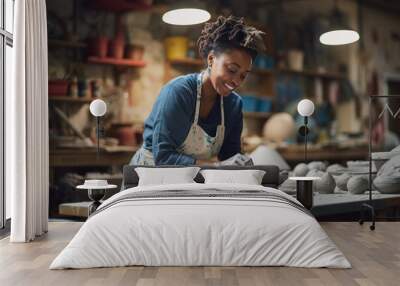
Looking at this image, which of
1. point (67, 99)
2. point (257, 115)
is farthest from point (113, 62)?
point (257, 115)

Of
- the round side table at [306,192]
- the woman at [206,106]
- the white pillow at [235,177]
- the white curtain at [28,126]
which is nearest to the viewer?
the white curtain at [28,126]

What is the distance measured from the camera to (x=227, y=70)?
6691 millimetres

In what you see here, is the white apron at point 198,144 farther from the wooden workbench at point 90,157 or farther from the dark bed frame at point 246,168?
the dark bed frame at point 246,168

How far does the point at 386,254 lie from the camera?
4.74m

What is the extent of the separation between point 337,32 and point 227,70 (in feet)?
4.73

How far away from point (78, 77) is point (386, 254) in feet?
12.9

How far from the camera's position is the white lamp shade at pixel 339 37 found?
697cm

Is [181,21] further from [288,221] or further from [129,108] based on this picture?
[288,221]

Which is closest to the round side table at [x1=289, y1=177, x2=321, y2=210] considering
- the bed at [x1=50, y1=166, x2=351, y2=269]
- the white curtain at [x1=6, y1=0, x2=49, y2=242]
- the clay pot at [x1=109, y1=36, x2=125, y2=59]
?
the bed at [x1=50, y1=166, x2=351, y2=269]

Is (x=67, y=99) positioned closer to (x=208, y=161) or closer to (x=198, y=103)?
(x=198, y=103)

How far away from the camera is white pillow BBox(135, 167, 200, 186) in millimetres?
5980

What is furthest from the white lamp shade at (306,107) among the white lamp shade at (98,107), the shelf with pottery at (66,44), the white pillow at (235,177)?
the shelf with pottery at (66,44)

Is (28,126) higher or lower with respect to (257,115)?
lower

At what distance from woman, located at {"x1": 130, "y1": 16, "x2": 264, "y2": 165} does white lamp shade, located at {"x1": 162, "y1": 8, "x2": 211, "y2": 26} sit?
0.57ft
